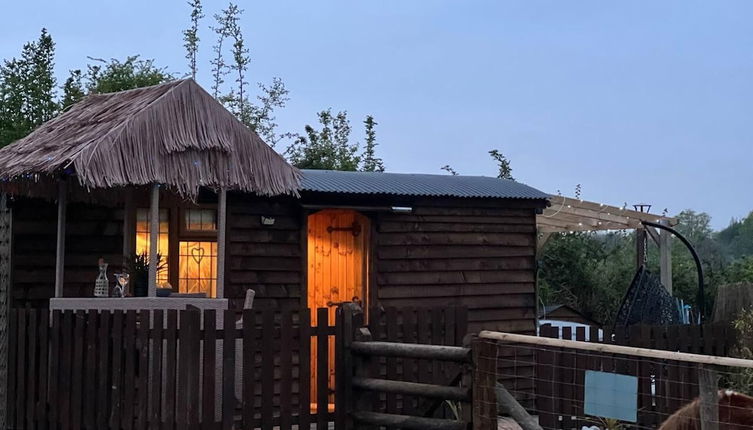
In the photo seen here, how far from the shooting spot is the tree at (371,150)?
29.1 meters

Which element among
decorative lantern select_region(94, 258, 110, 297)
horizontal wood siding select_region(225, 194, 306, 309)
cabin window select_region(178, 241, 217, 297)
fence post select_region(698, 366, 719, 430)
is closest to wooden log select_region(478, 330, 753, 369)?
fence post select_region(698, 366, 719, 430)

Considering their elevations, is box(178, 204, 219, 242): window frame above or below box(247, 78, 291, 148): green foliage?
below

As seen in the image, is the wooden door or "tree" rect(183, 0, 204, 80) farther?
"tree" rect(183, 0, 204, 80)

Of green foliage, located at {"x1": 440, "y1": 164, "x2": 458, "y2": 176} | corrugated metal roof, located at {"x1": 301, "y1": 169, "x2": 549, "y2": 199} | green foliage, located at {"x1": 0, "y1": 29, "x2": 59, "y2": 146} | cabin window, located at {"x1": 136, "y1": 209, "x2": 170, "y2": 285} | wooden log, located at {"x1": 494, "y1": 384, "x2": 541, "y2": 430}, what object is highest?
green foliage, located at {"x1": 0, "y1": 29, "x2": 59, "y2": 146}

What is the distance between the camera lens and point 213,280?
40.8 ft

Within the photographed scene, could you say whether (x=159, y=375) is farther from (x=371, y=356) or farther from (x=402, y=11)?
(x=402, y=11)

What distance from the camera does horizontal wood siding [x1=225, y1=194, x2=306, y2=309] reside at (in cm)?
1233

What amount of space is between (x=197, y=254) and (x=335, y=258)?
2.03 m

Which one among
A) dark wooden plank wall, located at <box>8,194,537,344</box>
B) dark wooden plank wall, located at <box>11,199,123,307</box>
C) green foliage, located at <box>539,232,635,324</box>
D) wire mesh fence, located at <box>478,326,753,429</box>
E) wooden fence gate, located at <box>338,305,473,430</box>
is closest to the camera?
wooden fence gate, located at <box>338,305,473,430</box>

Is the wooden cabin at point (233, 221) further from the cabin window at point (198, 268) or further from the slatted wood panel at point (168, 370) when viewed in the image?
the slatted wood panel at point (168, 370)

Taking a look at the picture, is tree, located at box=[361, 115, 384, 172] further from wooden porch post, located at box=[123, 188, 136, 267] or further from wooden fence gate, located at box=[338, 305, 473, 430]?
wooden fence gate, located at box=[338, 305, 473, 430]

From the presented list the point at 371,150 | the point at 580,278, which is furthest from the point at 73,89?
the point at 580,278

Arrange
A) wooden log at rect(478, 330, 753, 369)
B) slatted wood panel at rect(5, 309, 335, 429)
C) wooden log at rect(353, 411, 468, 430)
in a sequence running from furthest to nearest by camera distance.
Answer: slatted wood panel at rect(5, 309, 335, 429)
wooden log at rect(353, 411, 468, 430)
wooden log at rect(478, 330, 753, 369)

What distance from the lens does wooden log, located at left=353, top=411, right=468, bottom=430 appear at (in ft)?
27.0
